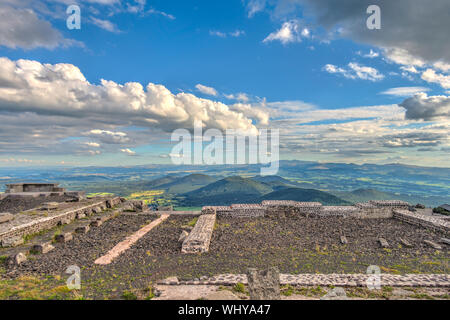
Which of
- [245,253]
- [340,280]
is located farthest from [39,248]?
[340,280]

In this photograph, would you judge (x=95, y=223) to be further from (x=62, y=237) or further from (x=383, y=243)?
(x=383, y=243)

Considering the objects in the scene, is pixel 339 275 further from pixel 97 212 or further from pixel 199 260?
pixel 97 212

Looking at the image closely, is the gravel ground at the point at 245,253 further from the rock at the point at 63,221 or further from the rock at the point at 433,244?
the rock at the point at 63,221

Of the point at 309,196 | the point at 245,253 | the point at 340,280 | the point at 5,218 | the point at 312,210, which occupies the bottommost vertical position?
the point at 309,196

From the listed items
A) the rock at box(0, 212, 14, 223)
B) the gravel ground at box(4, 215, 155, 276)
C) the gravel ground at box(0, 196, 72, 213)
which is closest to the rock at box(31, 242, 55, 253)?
the gravel ground at box(4, 215, 155, 276)

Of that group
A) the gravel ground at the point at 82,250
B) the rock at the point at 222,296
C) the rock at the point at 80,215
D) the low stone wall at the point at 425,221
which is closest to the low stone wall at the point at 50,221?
the rock at the point at 80,215
